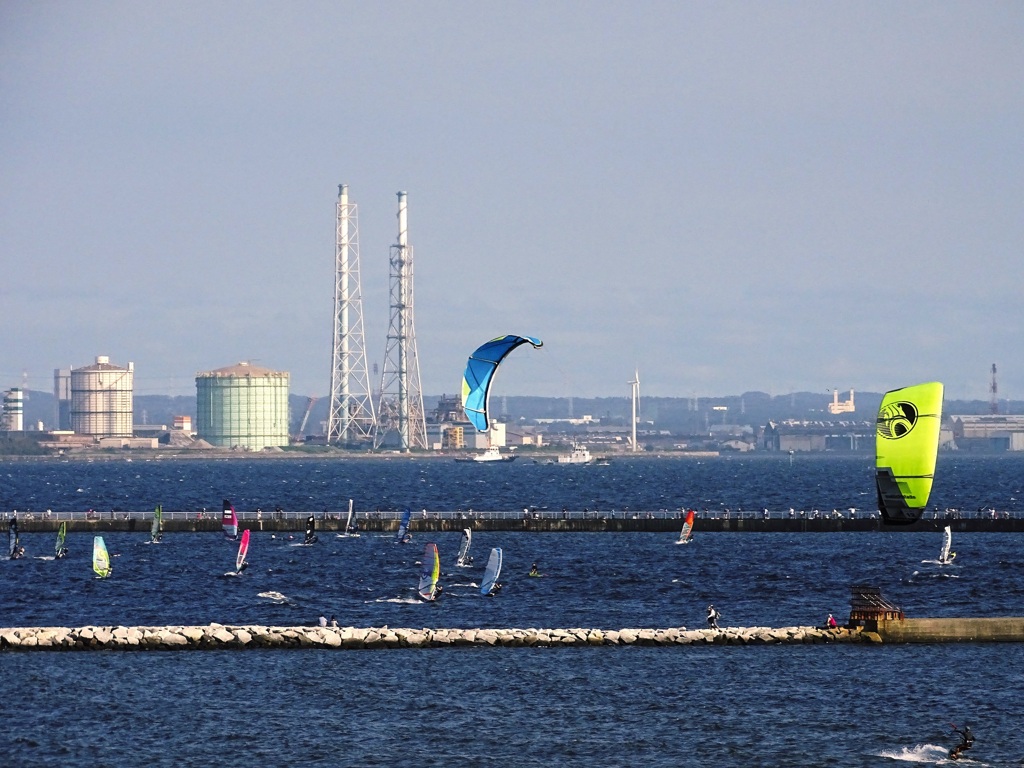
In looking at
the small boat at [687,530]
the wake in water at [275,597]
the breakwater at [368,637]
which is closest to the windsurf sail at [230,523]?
the small boat at [687,530]

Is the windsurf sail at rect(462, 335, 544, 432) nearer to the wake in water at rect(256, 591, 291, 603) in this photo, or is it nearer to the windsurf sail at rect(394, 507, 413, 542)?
the wake in water at rect(256, 591, 291, 603)

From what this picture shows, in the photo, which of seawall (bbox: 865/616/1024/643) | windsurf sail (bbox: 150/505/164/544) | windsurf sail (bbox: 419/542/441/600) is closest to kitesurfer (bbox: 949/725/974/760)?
seawall (bbox: 865/616/1024/643)

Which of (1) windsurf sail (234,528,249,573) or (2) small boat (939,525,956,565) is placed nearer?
(1) windsurf sail (234,528,249,573)

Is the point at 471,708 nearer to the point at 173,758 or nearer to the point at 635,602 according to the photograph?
the point at 173,758

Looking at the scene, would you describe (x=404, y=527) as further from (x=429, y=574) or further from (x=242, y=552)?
(x=429, y=574)

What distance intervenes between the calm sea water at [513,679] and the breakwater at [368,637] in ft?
2.54

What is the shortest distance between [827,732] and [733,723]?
2324 millimetres

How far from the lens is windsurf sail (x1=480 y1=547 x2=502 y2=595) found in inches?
2518

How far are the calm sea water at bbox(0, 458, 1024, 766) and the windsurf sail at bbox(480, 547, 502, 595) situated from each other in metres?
0.64

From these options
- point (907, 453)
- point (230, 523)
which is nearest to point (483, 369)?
point (907, 453)

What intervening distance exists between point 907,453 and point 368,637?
20134 mm

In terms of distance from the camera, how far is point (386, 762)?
36.9m

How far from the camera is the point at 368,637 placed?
169ft

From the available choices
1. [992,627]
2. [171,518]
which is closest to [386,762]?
[992,627]
